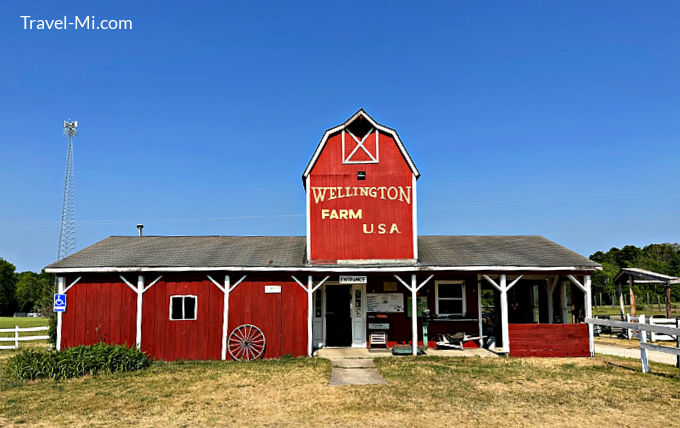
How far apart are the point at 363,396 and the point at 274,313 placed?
21.4 ft

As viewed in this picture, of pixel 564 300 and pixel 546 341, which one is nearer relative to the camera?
pixel 546 341

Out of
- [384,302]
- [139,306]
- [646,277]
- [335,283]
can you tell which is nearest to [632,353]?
[646,277]

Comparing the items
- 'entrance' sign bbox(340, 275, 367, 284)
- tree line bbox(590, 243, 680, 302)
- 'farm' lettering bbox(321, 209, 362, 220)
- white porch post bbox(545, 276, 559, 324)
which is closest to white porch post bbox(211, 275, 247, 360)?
'entrance' sign bbox(340, 275, 367, 284)

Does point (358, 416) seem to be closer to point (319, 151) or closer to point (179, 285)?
point (179, 285)

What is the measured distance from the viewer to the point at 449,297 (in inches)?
754

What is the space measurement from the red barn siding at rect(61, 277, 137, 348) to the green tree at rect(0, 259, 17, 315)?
317 feet

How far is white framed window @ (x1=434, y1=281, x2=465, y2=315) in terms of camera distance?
1905 cm

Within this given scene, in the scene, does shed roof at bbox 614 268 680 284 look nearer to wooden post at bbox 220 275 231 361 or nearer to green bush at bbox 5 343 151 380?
wooden post at bbox 220 275 231 361

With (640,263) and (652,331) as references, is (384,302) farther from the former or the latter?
(640,263)

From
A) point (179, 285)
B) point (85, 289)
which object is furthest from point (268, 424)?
point (85, 289)

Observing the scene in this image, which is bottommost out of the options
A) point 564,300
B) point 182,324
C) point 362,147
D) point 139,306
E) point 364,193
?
point 182,324

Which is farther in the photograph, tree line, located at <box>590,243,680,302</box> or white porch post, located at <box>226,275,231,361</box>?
tree line, located at <box>590,243,680,302</box>

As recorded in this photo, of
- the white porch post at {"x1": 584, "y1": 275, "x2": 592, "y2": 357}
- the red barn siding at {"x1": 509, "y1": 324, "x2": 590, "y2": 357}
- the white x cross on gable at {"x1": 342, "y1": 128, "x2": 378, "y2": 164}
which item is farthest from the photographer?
the white x cross on gable at {"x1": 342, "y1": 128, "x2": 378, "y2": 164}

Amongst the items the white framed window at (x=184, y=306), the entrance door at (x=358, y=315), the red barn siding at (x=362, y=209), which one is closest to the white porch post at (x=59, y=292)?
the white framed window at (x=184, y=306)
